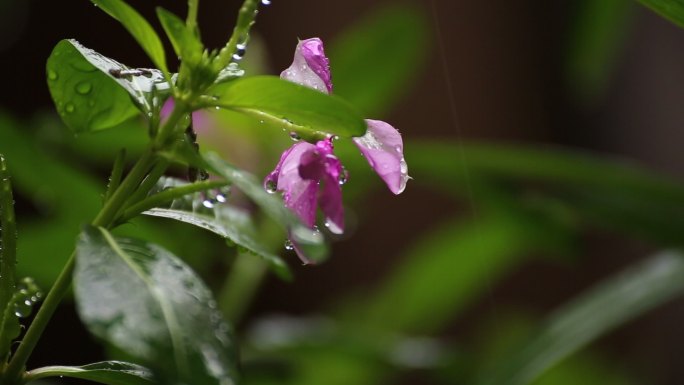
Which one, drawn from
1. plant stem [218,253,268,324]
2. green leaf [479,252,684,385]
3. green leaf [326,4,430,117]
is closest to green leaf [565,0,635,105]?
green leaf [326,4,430,117]

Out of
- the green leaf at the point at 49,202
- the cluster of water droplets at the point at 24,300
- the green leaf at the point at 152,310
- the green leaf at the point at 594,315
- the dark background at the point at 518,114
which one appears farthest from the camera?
the dark background at the point at 518,114

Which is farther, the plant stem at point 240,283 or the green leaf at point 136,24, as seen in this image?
the plant stem at point 240,283

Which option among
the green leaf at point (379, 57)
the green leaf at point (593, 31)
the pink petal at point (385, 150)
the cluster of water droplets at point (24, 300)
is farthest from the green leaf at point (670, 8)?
the green leaf at point (593, 31)

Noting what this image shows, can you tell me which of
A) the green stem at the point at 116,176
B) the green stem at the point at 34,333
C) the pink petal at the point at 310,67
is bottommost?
the green stem at the point at 34,333

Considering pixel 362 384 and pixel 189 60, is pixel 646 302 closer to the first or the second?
pixel 362 384

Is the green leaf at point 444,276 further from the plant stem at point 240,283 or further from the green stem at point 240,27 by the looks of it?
the green stem at point 240,27

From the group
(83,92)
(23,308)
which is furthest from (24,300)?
(83,92)

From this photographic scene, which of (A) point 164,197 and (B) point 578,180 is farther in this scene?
(B) point 578,180

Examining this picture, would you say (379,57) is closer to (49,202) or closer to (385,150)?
(49,202)
